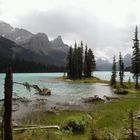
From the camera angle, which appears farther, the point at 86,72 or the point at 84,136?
the point at 86,72

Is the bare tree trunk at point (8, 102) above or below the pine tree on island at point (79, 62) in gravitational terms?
below

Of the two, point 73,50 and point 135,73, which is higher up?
point 73,50

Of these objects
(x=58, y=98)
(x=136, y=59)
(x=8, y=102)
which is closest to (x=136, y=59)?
(x=136, y=59)

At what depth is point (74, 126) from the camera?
22.6 meters

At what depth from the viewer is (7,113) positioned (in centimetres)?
1070

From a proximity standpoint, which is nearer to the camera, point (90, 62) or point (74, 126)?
point (74, 126)

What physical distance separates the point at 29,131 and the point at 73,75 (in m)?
117

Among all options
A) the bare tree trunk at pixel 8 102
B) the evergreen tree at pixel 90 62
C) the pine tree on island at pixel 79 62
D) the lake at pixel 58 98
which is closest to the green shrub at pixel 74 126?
the lake at pixel 58 98

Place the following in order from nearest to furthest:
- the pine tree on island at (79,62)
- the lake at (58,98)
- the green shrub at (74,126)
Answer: the green shrub at (74,126) → the lake at (58,98) → the pine tree on island at (79,62)

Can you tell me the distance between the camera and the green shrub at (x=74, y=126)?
878 inches

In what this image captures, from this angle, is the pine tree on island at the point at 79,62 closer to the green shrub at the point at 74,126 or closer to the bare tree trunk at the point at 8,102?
the green shrub at the point at 74,126

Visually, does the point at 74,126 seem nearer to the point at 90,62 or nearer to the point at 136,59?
the point at 136,59

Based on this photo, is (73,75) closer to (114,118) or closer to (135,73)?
(135,73)

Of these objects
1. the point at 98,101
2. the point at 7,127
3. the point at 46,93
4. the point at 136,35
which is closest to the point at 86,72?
the point at 136,35
